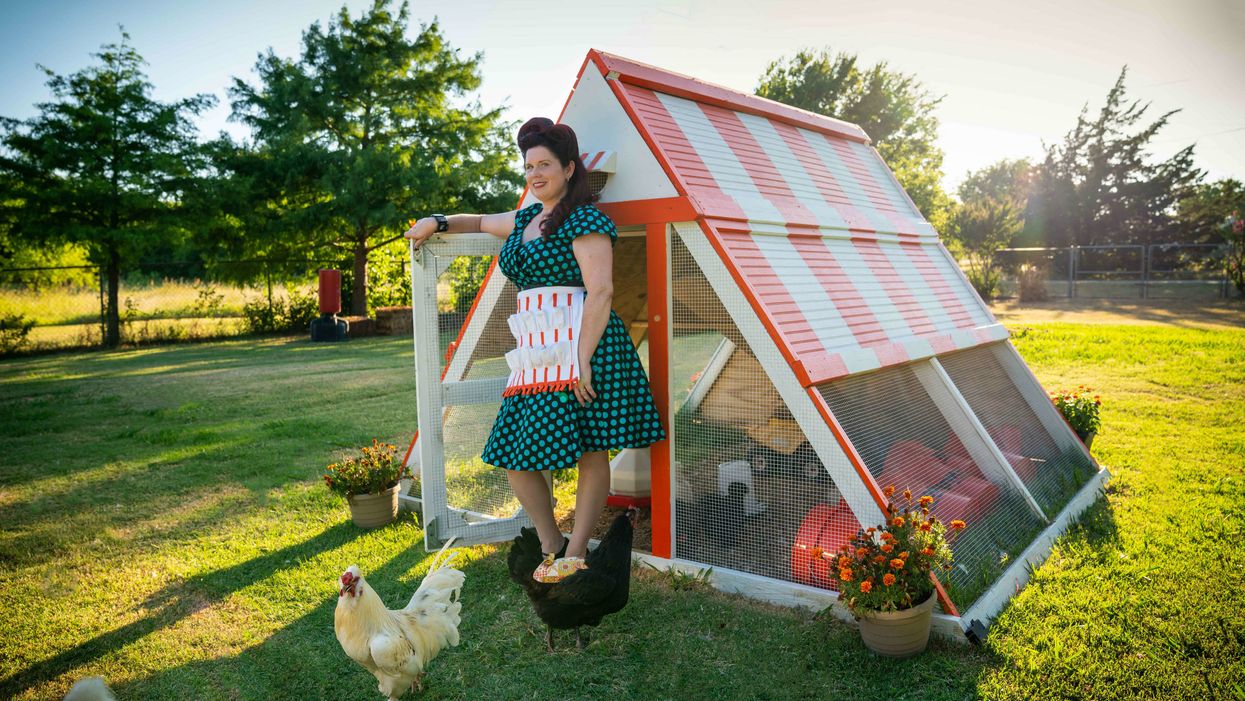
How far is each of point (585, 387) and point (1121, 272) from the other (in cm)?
2671

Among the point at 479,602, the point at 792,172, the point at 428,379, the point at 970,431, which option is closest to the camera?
the point at 479,602

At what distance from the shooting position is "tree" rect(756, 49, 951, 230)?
80.7 feet

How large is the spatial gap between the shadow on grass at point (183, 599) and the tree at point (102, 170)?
14.3 m

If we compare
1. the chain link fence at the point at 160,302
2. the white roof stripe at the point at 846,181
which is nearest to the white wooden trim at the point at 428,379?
the white roof stripe at the point at 846,181

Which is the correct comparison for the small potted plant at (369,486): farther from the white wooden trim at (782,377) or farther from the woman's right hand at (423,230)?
the white wooden trim at (782,377)

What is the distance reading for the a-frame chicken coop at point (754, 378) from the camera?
335 centimetres

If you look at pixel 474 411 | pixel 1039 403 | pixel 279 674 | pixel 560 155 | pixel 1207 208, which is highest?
pixel 1207 208

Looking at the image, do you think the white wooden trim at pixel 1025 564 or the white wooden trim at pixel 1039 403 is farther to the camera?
the white wooden trim at pixel 1039 403

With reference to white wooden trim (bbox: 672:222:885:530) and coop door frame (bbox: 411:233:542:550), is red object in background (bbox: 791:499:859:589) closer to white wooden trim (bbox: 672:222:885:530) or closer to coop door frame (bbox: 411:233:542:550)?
white wooden trim (bbox: 672:222:885:530)

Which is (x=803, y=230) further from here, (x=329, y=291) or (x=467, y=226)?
(x=329, y=291)

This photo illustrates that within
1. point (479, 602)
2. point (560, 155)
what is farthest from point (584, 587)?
point (560, 155)

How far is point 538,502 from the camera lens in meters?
3.36

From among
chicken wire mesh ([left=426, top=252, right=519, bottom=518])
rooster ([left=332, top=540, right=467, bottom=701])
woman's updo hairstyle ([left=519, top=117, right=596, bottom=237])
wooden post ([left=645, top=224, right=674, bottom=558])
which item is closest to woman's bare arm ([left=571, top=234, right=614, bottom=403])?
woman's updo hairstyle ([left=519, top=117, right=596, bottom=237])

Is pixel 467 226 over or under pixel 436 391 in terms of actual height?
over
